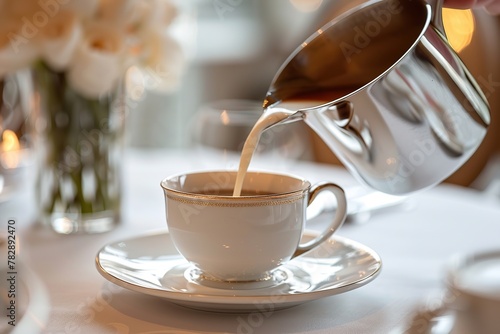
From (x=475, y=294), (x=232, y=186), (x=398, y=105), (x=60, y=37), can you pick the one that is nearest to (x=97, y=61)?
(x=60, y=37)

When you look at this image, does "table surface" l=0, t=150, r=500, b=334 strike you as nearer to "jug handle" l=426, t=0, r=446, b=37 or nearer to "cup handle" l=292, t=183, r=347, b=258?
"cup handle" l=292, t=183, r=347, b=258

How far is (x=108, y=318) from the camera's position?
55 cm

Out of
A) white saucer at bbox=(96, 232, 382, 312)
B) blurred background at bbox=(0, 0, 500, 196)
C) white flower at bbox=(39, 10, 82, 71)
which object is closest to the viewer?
white saucer at bbox=(96, 232, 382, 312)

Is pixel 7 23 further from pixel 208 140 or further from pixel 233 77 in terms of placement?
pixel 233 77

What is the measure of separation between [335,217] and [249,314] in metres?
0.13

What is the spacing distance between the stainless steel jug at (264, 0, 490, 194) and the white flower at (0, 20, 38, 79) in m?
0.29

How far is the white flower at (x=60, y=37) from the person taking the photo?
763 mm

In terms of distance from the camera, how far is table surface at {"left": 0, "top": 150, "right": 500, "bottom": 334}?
21.3 inches

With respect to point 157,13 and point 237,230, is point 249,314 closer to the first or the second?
point 237,230

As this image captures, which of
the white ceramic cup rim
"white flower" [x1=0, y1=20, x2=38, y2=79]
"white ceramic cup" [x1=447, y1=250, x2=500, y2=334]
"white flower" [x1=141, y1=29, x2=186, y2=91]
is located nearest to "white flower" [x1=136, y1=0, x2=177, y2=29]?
"white flower" [x1=141, y1=29, x2=186, y2=91]

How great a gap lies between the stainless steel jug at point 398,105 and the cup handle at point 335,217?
0.03 meters

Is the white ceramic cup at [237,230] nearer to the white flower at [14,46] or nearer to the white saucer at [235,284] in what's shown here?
the white saucer at [235,284]

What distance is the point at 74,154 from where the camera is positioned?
83 centimetres

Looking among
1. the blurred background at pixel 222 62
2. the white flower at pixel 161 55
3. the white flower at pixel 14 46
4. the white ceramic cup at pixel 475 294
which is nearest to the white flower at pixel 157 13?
the white flower at pixel 161 55
